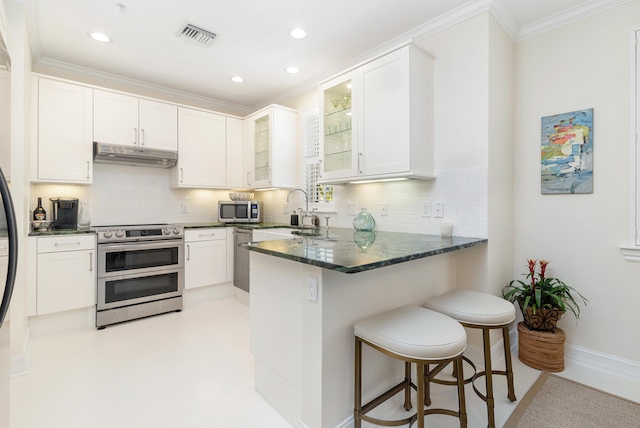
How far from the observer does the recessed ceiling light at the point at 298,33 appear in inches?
105

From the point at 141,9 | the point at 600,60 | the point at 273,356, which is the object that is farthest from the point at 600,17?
the point at 141,9

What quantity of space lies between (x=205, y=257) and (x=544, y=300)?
3393 mm

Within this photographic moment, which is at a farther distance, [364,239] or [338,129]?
[338,129]

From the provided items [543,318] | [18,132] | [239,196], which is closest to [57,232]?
[18,132]

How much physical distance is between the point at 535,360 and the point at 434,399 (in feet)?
3.04

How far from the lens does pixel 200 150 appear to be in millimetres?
3984

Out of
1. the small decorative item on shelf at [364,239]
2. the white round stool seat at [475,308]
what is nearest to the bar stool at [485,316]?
the white round stool seat at [475,308]

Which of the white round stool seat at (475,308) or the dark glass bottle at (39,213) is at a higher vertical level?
the dark glass bottle at (39,213)

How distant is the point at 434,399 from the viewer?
6.30ft

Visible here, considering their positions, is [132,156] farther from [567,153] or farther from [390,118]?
[567,153]

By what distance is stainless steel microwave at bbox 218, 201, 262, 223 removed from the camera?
4141 mm

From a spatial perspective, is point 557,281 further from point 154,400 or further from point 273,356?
point 154,400

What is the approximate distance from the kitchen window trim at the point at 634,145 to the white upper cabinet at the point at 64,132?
4.64 metres

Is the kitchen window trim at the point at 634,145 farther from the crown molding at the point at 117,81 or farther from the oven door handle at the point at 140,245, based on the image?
the crown molding at the point at 117,81
